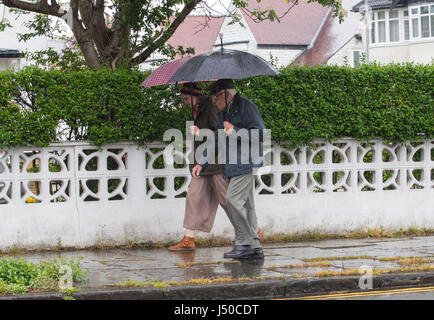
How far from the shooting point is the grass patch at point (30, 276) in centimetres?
694

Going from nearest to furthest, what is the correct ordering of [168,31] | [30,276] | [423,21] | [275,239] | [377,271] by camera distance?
[30,276], [377,271], [275,239], [168,31], [423,21]

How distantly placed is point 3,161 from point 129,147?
1.75 meters

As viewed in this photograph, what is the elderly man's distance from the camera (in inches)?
343

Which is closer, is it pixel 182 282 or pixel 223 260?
pixel 182 282

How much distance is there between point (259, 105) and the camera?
10.4 m

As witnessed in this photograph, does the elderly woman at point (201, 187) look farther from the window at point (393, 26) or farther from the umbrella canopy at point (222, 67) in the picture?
the window at point (393, 26)

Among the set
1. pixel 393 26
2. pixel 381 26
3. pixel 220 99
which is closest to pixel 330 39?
pixel 381 26

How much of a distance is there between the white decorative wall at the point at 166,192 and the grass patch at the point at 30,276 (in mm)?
2366

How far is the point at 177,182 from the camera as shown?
10758 millimetres

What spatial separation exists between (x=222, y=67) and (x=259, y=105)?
190cm

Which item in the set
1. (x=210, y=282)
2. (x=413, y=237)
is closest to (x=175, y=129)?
(x=210, y=282)

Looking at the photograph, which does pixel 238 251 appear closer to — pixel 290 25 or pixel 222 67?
pixel 222 67

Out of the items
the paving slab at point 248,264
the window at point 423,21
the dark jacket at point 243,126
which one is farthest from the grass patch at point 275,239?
the window at point 423,21

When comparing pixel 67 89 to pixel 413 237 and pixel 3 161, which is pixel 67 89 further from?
pixel 413 237
